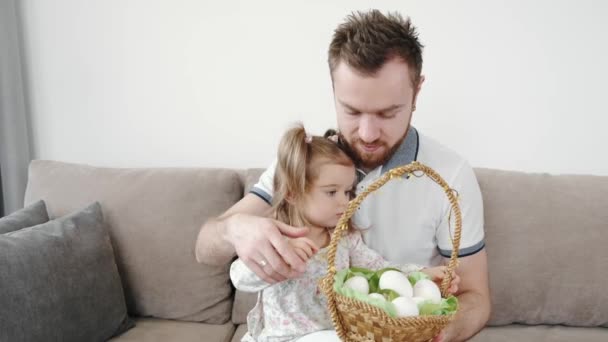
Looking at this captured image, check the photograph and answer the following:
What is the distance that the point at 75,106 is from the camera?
211 centimetres

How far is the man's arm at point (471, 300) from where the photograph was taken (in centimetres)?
125

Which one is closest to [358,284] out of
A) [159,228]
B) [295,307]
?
[295,307]

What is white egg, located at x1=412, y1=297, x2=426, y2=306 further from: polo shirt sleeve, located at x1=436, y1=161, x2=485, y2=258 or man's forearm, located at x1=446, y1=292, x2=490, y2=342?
polo shirt sleeve, located at x1=436, y1=161, x2=485, y2=258

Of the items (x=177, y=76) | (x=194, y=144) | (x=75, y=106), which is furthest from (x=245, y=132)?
(x=75, y=106)

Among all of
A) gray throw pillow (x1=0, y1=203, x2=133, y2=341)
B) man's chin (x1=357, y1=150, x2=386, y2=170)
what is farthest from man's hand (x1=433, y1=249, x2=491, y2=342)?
gray throw pillow (x1=0, y1=203, x2=133, y2=341)

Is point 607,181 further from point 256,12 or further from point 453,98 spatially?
point 256,12

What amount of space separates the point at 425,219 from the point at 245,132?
945 millimetres

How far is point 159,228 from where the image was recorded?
170 centimetres

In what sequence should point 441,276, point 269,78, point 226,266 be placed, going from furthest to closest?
point 269,78, point 226,266, point 441,276

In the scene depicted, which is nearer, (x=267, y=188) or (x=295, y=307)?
(x=295, y=307)

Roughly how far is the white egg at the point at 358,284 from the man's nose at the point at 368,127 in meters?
0.40

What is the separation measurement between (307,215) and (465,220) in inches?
17.9

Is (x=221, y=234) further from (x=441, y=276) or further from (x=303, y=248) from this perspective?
(x=441, y=276)

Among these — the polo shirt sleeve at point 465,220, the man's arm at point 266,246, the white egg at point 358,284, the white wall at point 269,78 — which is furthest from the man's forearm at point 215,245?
the white wall at point 269,78
